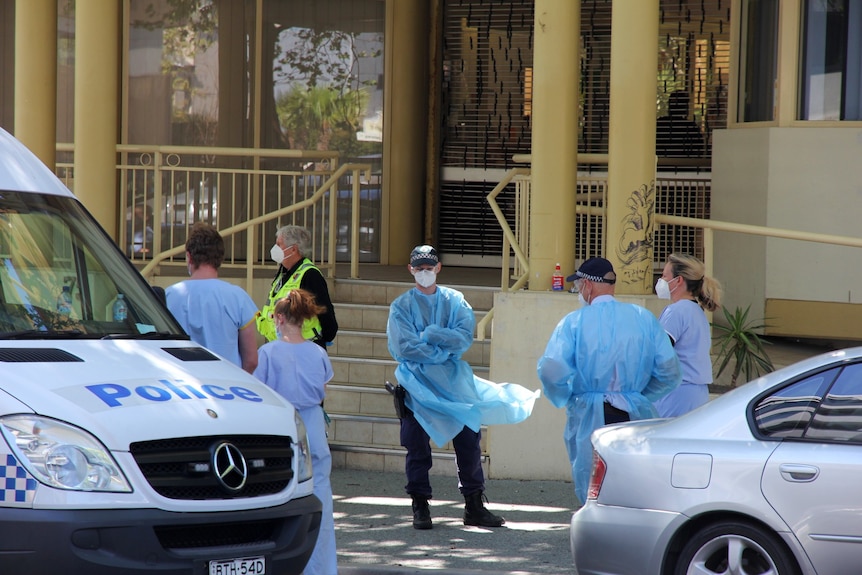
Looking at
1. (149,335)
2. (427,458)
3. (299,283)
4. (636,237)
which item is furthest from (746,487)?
(636,237)

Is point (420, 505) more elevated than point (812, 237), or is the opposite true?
point (812, 237)

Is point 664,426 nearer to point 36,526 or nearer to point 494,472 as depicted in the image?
point 36,526

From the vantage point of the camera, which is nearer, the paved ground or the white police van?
the white police van

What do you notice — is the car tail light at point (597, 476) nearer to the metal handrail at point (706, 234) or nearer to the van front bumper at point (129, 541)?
the van front bumper at point (129, 541)

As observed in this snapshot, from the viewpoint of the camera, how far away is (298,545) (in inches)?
201

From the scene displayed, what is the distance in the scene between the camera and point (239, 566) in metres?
4.80

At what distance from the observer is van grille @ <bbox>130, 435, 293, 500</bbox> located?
4.62 meters

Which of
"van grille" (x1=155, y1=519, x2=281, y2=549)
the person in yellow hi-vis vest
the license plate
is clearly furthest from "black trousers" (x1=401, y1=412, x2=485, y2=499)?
the license plate

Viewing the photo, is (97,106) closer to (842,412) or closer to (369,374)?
(369,374)

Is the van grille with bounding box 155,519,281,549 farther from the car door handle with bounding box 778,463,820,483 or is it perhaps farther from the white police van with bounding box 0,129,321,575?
the car door handle with bounding box 778,463,820,483

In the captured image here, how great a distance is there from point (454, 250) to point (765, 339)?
421cm

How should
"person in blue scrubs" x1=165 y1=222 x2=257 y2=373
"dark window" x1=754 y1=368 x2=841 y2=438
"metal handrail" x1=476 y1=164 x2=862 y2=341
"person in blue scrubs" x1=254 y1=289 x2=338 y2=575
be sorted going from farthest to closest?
"metal handrail" x1=476 y1=164 x2=862 y2=341 < "person in blue scrubs" x1=165 y1=222 x2=257 y2=373 < "person in blue scrubs" x1=254 y1=289 x2=338 y2=575 < "dark window" x1=754 y1=368 x2=841 y2=438

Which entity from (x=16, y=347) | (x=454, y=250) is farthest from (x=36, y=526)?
(x=454, y=250)

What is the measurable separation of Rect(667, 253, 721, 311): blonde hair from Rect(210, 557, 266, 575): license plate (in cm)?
358
